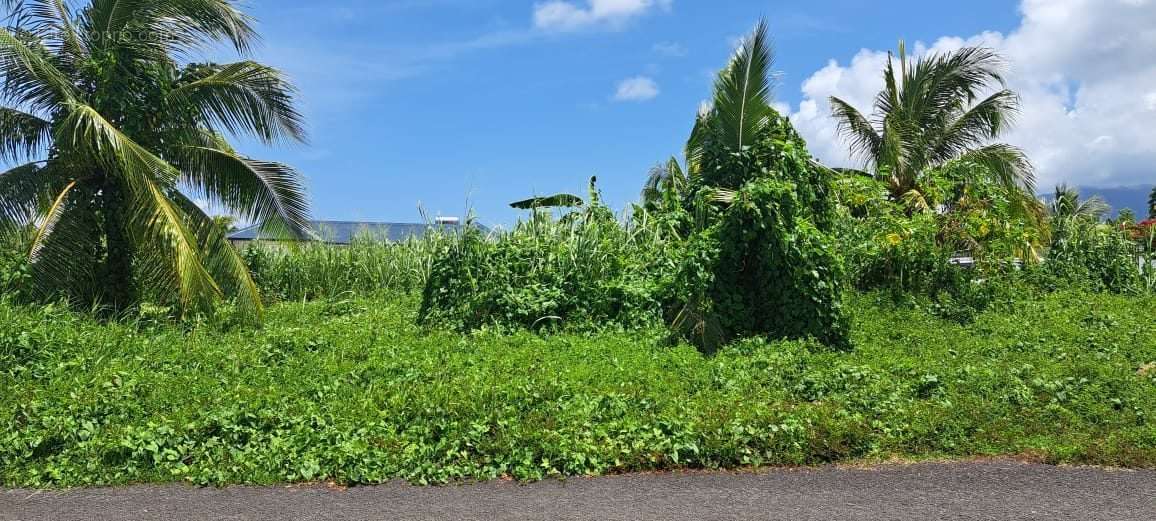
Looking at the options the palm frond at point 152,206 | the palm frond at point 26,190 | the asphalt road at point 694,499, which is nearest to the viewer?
the asphalt road at point 694,499

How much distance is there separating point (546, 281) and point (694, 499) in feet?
18.9

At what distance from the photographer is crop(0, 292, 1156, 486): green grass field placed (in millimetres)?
5203

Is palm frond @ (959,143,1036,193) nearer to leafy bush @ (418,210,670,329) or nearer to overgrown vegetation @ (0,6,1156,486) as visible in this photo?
overgrown vegetation @ (0,6,1156,486)

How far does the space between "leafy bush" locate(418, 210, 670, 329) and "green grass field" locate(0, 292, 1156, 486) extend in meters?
1.05

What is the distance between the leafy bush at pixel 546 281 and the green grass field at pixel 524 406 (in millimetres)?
1049

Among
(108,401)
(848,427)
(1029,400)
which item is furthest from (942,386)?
(108,401)

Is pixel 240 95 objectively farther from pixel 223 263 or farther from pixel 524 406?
pixel 524 406

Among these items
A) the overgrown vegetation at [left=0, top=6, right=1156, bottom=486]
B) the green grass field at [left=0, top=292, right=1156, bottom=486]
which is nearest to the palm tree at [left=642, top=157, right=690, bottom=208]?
the overgrown vegetation at [left=0, top=6, right=1156, bottom=486]

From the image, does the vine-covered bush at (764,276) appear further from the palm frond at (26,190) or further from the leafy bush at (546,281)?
the palm frond at (26,190)

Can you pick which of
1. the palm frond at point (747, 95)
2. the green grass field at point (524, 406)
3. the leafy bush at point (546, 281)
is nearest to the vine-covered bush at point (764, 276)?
the green grass field at point (524, 406)

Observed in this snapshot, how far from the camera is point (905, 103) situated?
1869cm

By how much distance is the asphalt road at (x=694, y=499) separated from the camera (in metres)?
4.44

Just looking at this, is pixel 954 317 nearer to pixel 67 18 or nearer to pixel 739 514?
pixel 739 514

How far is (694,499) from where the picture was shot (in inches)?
183
